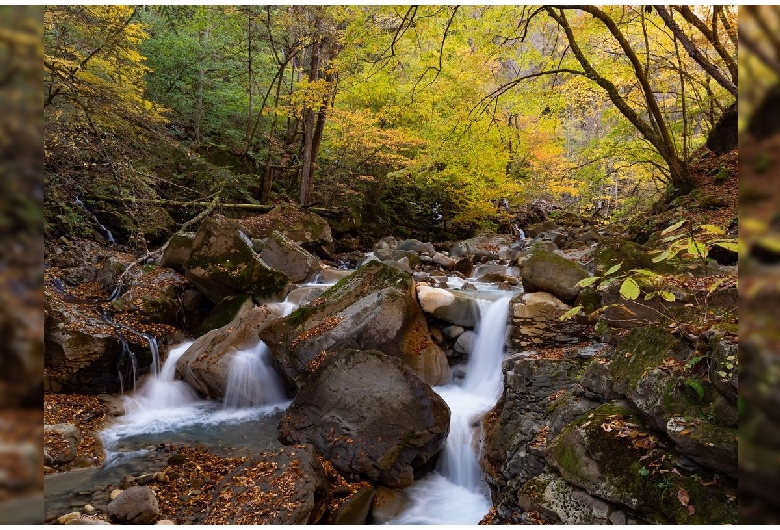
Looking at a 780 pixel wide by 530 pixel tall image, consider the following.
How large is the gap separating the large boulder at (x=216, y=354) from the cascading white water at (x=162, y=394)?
0.42ft

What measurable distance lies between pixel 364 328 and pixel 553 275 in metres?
3.03

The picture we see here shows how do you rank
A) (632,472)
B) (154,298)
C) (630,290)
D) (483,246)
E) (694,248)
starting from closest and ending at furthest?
(694,248) → (630,290) → (632,472) → (154,298) → (483,246)

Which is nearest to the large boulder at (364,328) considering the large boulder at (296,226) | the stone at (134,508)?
the stone at (134,508)

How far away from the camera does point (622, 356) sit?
361 centimetres

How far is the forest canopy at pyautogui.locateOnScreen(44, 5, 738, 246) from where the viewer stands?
251 inches

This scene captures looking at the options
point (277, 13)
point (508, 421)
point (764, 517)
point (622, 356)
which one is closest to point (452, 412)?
point (508, 421)

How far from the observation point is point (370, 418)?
5.12 m

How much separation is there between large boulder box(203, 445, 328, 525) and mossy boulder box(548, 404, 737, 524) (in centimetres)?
213

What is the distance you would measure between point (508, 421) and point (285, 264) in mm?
6718

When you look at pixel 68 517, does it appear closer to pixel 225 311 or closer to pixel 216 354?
pixel 216 354

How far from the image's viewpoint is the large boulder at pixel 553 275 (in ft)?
22.7

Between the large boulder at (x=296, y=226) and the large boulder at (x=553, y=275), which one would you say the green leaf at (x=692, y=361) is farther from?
the large boulder at (x=296, y=226)

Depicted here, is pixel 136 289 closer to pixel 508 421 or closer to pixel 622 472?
pixel 508 421

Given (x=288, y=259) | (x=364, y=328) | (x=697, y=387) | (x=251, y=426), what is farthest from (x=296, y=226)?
(x=697, y=387)
